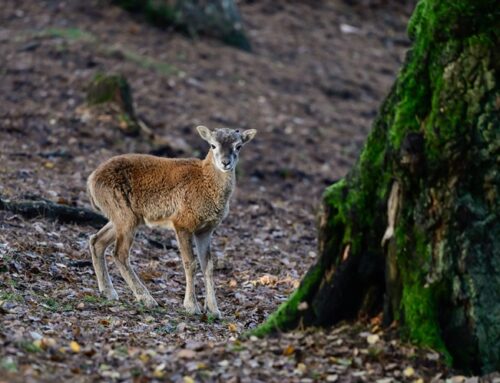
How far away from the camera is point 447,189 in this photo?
8.70 m

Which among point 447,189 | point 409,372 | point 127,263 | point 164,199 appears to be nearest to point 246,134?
point 164,199

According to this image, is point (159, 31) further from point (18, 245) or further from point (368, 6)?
point (18, 245)

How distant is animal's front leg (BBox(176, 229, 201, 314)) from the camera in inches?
462

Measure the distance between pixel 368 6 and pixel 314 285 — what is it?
24.1 metres

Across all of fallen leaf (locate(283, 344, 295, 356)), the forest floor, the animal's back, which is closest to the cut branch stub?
the forest floor

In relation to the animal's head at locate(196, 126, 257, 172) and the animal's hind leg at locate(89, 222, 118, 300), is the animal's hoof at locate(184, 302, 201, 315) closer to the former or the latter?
the animal's hind leg at locate(89, 222, 118, 300)

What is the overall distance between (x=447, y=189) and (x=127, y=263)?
4817 mm

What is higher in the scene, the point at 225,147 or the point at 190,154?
the point at 225,147

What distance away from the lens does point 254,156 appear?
20.9 m

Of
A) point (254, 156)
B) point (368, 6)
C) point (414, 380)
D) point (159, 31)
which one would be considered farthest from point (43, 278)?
point (368, 6)

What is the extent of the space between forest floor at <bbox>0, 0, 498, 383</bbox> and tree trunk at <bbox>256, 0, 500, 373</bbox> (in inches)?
16.6

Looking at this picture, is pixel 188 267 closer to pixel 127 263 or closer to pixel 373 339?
pixel 127 263

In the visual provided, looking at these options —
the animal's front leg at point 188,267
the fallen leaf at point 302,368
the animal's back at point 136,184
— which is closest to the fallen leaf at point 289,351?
the fallen leaf at point 302,368

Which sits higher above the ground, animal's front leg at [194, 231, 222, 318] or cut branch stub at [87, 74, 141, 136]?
cut branch stub at [87, 74, 141, 136]
